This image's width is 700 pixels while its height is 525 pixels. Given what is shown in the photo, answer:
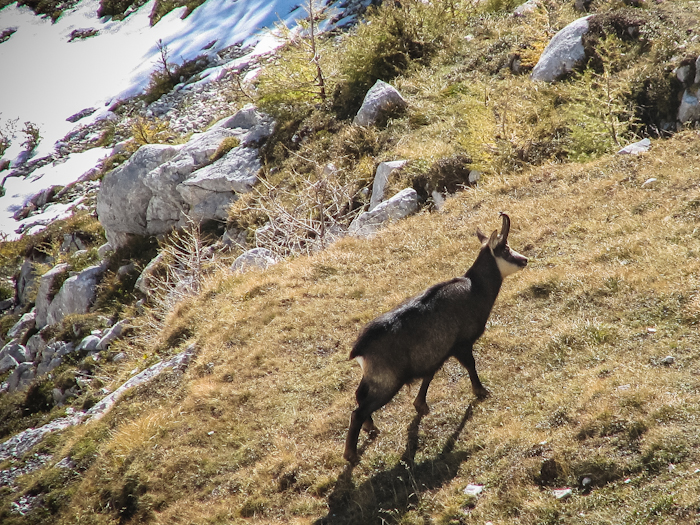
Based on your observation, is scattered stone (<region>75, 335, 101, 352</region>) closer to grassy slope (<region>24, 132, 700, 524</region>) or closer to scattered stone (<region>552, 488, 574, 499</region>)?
grassy slope (<region>24, 132, 700, 524</region>)

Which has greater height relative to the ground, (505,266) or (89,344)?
(505,266)

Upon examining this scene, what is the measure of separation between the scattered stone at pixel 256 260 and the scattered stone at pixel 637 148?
7.28 meters

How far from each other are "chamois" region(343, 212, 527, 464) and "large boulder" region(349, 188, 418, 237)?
5.68m

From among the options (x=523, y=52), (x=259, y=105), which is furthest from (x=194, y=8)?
(x=523, y=52)

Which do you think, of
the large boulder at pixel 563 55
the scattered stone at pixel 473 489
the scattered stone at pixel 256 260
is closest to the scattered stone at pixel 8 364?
the scattered stone at pixel 256 260

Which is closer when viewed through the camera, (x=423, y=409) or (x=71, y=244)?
(x=423, y=409)

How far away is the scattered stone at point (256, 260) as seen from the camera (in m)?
11.7

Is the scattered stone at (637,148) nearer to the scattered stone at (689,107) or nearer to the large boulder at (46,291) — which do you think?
the scattered stone at (689,107)

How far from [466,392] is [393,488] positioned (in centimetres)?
147

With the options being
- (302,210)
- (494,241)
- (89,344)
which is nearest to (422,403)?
(494,241)

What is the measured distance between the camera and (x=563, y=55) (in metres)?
13.9

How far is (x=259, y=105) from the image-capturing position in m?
20.5

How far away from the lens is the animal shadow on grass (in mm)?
5098

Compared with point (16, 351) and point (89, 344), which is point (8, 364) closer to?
point (16, 351)
